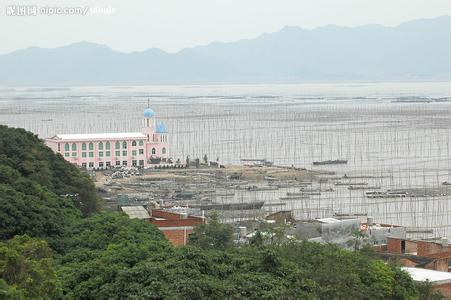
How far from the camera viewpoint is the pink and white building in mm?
49562

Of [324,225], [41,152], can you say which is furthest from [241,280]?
[41,152]

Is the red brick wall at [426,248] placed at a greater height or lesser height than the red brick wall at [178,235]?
lesser

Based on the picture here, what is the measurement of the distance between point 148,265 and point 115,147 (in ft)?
125

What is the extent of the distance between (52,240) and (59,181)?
762 centimetres

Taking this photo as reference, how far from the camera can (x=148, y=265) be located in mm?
12844

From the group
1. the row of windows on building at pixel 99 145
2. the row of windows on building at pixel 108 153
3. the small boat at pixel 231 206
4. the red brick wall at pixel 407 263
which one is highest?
the row of windows on building at pixel 99 145

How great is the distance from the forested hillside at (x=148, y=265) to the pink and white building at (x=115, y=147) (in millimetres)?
29350

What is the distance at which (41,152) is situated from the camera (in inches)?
1007

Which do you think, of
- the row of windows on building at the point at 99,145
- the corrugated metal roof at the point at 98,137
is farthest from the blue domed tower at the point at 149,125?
the row of windows on building at the point at 99,145

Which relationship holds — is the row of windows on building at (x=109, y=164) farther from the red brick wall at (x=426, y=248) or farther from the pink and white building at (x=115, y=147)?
the red brick wall at (x=426, y=248)

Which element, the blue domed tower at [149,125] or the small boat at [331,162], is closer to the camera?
the small boat at [331,162]

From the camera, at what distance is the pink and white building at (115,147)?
49.6m

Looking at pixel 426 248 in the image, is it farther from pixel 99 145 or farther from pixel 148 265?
pixel 99 145

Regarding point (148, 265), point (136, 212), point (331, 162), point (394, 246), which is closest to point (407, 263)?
point (394, 246)
